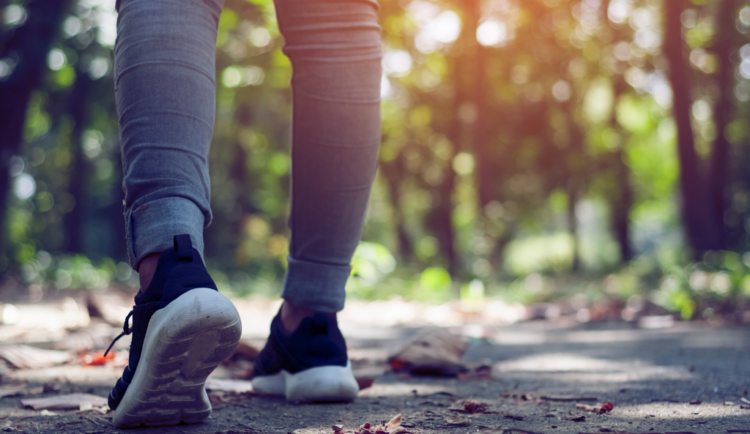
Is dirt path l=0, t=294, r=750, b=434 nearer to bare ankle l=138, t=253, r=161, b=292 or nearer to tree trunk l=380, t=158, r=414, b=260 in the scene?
bare ankle l=138, t=253, r=161, b=292

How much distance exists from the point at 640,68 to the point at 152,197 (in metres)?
18.8

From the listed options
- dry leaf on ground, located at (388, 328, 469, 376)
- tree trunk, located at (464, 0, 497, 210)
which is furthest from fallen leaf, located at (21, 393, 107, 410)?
tree trunk, located at (464, 0, 497, 210)

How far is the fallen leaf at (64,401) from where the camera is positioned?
1.41 m

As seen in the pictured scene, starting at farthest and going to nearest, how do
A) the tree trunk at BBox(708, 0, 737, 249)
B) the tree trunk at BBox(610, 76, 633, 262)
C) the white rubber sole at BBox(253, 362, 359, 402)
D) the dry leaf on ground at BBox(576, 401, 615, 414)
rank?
the tree trunk at BBox(610, 76, 633, 262) → the tree trunk at BBox(708, 0, 737, 249) → the white rubber sole at BBox(253, 362, 359, 402) → the dry leaf on ground at BBox(576, 401, 615, 414)

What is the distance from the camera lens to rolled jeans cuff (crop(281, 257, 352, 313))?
154 cm

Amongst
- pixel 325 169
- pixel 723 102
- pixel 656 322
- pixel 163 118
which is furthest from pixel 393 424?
pixel 723 102

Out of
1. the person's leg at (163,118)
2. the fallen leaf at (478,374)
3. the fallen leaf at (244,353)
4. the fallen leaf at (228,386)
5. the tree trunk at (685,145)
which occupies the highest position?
the tree trunk at (685,145)

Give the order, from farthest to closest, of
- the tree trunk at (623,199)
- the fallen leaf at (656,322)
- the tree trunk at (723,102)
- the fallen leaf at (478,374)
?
the tree trunk at (623,199)
the tree trunk at (723,102)
the fallen leaf at (656,322)
the fallen leaf at (478,374)

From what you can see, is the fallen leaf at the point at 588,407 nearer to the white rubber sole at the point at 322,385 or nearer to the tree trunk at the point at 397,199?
the white rubber sole at the point at 322,385

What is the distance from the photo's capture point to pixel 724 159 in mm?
13883

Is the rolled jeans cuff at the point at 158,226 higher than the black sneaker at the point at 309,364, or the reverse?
the rolled jeans cuff at the point at 158,226

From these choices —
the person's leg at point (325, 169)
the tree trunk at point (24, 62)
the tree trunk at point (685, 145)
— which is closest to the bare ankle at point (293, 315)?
the person's leg at point (325, 169)

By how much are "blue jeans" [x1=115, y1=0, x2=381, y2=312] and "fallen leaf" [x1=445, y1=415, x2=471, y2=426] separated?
429 millimetres

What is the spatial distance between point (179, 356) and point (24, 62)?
27.0 feet
